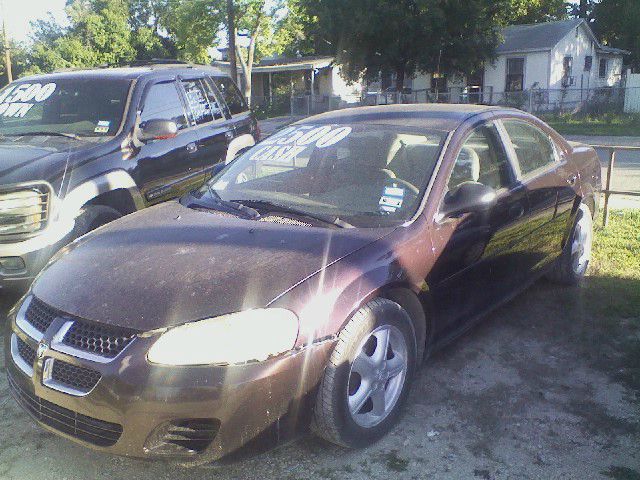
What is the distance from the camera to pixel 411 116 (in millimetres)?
4270

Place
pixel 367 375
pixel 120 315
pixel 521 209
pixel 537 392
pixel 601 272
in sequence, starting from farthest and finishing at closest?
1. pixel 601 272
2. pixel 521 209
3. pixel 537 392
4. pixel 367 375
5. pixel 120 315

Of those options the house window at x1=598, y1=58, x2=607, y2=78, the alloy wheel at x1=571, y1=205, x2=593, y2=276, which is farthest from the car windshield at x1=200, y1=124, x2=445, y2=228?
the house window at x1=598, y1=58, x2=607, y2=78

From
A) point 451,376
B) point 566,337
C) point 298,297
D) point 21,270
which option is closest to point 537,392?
point 451,376

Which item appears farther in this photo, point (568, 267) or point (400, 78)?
point (400, 78)

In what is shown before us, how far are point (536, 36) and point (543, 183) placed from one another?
30852mm

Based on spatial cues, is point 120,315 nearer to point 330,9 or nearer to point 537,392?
point 537,392

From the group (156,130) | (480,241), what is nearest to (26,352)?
(480,241)

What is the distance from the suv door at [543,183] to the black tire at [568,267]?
193 mm

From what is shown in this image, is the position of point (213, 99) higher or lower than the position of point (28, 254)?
higher

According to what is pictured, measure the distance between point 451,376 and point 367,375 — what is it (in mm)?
998

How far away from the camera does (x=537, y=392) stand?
371 cm

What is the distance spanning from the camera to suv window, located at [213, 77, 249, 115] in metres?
7.33

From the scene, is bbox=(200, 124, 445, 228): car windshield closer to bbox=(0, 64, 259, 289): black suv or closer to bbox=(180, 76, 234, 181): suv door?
bbox=(0, 64, 259, 289): black suv

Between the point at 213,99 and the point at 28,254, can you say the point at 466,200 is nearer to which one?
the point at 28,254
